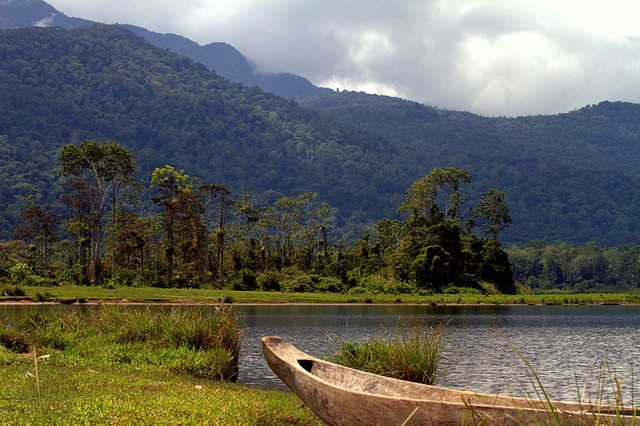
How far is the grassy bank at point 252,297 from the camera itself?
43.9 metres

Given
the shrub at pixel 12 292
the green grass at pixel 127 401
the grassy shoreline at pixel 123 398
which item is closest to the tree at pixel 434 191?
the shrub at pixel 12 292

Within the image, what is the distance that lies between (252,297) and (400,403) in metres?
46.0

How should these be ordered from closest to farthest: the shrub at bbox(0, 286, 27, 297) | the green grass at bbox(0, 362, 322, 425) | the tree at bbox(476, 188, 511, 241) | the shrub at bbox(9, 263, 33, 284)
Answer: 1. the green grass at bbox(0, 362, 322, 425)
2. the shrub at bbox(0, 286, 27, 297)
3. the shrub at bbox(9, 263, 33, 284)
4. the tree at bbox(476, 188, 511, 241)

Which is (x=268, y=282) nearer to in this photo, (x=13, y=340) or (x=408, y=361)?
(x=13, y=340)

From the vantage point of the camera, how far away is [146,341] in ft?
49.5

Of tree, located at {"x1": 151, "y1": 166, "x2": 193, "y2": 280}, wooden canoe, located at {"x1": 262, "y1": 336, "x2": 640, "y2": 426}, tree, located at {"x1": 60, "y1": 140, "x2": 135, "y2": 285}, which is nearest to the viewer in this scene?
wooden canoe, located at {"x1": 262, "y1": 336, "x2": 640, "y2": 426}

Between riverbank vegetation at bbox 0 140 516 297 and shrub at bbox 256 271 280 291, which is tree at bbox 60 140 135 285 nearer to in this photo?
riverbank vegetation at bbox 0 140 516 297

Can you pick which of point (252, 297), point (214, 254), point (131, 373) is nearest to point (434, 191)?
point (214, 254)

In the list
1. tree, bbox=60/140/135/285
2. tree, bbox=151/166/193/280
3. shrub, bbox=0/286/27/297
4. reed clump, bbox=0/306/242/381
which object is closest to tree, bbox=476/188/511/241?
tree, bbox=151/166/193/280

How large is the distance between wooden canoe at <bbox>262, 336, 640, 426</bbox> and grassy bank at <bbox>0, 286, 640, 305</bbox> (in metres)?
28.0

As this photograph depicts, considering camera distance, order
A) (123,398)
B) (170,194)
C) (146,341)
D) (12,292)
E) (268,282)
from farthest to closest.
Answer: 1. (170,194)
2. (268,282)
3. (12,292)
4. (146,341)
5. (123,398)

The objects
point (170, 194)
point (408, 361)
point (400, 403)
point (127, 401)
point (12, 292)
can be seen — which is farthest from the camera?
point (170, 194)

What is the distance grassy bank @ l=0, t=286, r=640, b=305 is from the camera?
43.9 m

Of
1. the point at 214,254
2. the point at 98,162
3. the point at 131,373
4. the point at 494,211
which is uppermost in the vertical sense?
the point at 98,162
